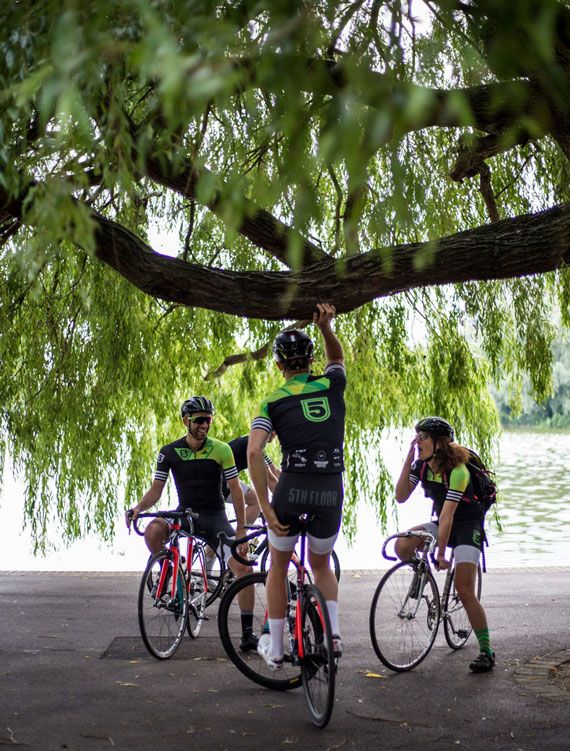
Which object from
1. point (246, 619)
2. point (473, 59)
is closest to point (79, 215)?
point (473, 59)

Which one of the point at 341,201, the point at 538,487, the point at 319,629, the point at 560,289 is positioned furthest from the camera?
the point at 538,487

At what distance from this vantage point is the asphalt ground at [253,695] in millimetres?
5273

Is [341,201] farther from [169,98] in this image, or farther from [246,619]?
[169,98]

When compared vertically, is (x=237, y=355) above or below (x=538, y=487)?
above

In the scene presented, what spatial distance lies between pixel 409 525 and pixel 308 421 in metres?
13.3

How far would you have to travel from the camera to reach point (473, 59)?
237 centimetres

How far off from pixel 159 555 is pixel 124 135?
3686mm

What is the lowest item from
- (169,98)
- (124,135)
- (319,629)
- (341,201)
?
(319,629)

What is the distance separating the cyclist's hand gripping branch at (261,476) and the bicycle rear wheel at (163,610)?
5.54 ft

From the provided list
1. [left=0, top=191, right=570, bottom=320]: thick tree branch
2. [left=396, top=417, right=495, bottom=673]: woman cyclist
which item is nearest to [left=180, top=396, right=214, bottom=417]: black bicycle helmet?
[left=0, top=191, right=570, bottom=320]: thick tree branch

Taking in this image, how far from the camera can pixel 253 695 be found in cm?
616

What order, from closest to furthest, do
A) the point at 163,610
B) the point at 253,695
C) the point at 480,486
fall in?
the point at 253,695 → the point at 480,486 → the point at 163,610

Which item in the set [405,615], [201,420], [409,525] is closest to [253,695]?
[405,615]

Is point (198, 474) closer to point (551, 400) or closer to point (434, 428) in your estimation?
point (434, 428)
